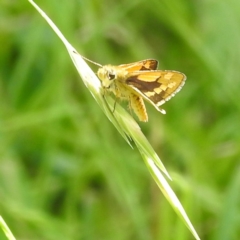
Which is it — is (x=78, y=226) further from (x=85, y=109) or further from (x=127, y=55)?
(x=127, y=55)

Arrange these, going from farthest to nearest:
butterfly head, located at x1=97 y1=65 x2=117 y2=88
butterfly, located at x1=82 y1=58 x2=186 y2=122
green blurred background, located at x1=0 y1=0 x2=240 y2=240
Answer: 1. green blurred background, located at x1=0 y1=0 x2=240 y2=240
2. butterfly head, located at x1=97 y1=65 x2=117 y2=88
3. butterfly, located at x1=82 y1=58 x2=186 y2=122

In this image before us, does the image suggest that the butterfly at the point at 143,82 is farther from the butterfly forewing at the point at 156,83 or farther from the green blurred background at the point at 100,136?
the green blurred background at the point at 100,136

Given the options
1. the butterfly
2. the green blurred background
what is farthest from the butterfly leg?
the green blurred background

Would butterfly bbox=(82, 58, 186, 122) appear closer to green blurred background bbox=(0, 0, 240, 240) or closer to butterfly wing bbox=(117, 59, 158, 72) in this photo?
butterfly wing bbox=(117, 59, 158, 72)

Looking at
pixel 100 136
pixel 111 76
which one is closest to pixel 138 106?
pixel 111 76

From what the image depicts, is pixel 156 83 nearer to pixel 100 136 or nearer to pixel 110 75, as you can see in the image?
pixel 110 75

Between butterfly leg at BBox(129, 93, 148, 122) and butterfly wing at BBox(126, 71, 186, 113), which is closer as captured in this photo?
butterfly wing at BBox(126, 71, 186, 113)
